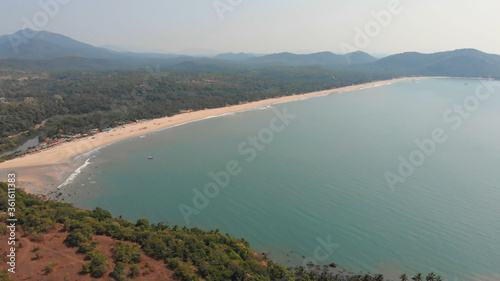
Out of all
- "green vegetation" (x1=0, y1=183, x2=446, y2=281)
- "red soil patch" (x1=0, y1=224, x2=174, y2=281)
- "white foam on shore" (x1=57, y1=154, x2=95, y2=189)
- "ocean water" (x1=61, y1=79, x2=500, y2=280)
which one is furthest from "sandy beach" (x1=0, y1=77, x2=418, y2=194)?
"red soil patch" (x1=0, y1=224, x2=174, y2=281)

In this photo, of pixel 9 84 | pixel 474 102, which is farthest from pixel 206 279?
pixel 9 84

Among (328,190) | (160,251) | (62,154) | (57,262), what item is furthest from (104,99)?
(160,251)

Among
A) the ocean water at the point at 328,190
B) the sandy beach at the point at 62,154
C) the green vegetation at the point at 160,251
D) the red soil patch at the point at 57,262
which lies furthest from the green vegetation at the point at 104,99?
the red soil patch at the point at 57,262

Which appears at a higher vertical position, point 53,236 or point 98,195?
point 53,236

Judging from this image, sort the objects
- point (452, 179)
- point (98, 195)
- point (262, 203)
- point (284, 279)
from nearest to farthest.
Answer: point (284, 279), point (262, 203), point (98, 195), point (452, 179)

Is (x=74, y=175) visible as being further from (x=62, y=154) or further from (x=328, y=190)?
(x=328, y=190)

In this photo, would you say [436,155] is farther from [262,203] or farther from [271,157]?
[262,203]
